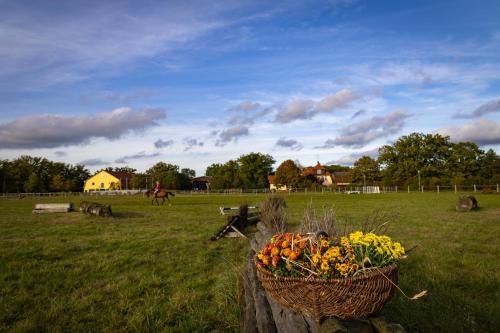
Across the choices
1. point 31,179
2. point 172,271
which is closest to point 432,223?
point 172,271

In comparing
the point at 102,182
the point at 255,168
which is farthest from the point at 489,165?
the point at 102,182

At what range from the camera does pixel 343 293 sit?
2.48m

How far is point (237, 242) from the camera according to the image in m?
10.6

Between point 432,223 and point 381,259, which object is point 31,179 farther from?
point 381,259

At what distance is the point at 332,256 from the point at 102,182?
11037cm

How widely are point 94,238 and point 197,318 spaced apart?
7957 millimetres

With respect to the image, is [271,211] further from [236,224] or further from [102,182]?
[102,182]

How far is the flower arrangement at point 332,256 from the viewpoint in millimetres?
2596

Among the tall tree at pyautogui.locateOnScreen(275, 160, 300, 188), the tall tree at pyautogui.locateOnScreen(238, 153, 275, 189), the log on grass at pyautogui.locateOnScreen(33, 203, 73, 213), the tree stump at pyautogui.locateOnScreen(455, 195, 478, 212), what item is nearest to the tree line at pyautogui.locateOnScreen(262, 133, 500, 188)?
the tall tree at pyautogui.locateOnScreen(275, 160, 300, 188)

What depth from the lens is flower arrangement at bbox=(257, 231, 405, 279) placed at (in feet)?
8.52

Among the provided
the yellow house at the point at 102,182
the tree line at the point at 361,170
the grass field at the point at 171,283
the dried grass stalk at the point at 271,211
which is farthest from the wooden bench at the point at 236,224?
the yellow house at the point at 102,182

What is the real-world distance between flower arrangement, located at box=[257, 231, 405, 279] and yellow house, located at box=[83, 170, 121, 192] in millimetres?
105590

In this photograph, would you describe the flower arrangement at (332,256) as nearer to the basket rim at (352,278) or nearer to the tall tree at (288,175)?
the basket rim at (352,278)

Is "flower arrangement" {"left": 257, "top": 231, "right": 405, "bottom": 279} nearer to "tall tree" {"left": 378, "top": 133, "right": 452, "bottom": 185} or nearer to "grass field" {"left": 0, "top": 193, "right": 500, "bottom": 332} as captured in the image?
"grass field" {"left": 0, "top": 193, "right": 500, "bottom": 332}
